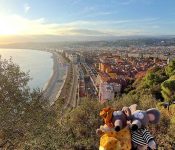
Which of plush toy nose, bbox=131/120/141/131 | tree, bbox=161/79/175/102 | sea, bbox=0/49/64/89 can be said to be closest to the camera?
plush toy nose, bbox=131/120/141/131

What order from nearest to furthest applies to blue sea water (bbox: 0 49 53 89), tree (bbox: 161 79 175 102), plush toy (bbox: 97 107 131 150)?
plush toy (bbox: 97 107 131 150), tree (bbox: 161 79 175 102), blue sea water (bbox: 0 49 53 89)

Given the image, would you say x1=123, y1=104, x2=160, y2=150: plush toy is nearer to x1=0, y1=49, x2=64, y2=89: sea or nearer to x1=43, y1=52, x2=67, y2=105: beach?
x1=0, y1=49, x2=64, y2=89: sea

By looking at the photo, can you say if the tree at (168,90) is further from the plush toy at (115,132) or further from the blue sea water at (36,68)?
the plush toy at (115,132)

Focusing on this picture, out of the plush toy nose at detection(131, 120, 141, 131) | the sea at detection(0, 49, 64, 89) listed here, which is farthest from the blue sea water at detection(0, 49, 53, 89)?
the plush toy nose at detection(131, 120, 141, 131)

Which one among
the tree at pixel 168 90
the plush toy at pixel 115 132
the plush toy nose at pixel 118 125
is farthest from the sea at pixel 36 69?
the plush toy nose at pixel 118 125

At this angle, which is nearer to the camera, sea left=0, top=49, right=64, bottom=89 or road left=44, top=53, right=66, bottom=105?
road left=44, top=53, right=66, bottom=105

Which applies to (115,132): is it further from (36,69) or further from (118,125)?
(36,69)

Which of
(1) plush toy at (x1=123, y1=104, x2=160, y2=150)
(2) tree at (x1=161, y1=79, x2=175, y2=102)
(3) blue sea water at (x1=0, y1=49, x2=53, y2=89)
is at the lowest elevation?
(3) blue sea water at (x1=0, y1=49, x2=53, y2=89)

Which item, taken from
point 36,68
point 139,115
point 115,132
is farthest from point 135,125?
point 36,68

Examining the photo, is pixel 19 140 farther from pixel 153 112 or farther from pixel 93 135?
pixel 93 135
